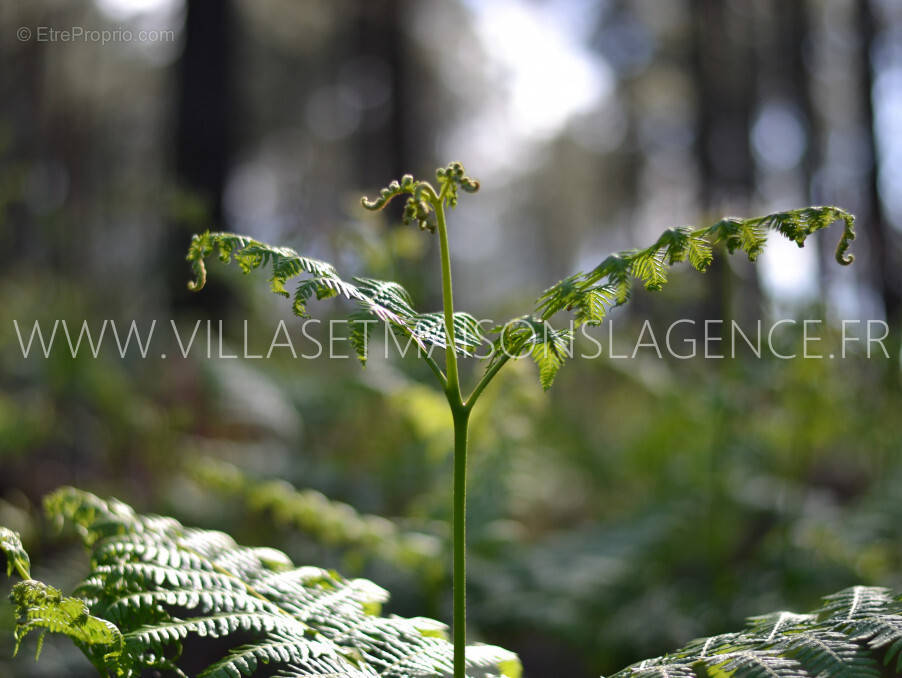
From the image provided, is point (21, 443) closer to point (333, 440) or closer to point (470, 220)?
point (333, 440)

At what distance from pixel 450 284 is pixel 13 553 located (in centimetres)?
66

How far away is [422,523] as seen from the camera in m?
2.33

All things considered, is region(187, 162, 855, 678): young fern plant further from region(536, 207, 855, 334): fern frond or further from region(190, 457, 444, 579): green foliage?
region(190, 457, 444, 579): green foliage

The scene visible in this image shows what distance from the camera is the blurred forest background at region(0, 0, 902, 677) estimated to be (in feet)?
8.16

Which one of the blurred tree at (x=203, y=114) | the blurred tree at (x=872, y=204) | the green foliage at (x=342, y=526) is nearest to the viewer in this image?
the green foliage at (x=342, y=526)

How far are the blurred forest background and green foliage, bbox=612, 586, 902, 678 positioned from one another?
1.17m

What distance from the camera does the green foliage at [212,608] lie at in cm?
85

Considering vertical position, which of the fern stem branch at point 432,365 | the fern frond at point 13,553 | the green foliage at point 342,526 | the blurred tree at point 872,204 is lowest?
the green foliage at point 342,526

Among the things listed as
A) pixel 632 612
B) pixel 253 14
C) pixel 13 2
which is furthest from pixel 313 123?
pixel 632 612

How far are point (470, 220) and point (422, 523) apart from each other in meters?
22.6

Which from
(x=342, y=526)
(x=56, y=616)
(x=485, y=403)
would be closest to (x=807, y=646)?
(x=56, y=616)

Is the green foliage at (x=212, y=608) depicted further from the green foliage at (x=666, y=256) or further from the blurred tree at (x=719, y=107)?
the blurred tree at (x=719, y=107)

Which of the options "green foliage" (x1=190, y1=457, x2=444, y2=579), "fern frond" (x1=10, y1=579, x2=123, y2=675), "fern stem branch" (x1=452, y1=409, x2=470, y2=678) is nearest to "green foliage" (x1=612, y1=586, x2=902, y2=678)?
"fern stem branch" (x1=452, y1=409, x2=470, y2=678)

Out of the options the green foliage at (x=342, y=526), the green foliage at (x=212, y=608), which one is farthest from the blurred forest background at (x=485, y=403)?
the green foliage at (x=212, y=608)
